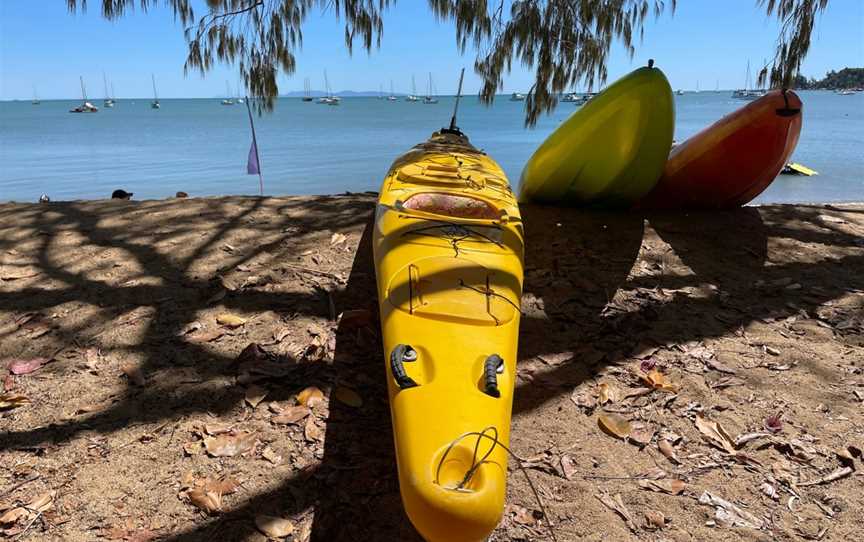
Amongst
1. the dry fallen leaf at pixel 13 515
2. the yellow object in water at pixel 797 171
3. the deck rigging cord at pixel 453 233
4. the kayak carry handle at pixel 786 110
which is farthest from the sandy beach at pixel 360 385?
the yellow object in water at pixel 797 171

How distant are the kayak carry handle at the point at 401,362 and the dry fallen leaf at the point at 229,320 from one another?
53.9 inches

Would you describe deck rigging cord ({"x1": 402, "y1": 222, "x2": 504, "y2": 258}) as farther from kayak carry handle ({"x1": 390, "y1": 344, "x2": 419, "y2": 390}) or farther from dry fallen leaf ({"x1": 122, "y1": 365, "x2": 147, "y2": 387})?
dry fallen leaf ({"x1": 122, "y1": 365, "x2": 147, "y2": 387})

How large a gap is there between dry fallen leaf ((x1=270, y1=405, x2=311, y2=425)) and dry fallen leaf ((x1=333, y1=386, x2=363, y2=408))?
0.16 meters

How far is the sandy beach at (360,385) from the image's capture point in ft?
6.19

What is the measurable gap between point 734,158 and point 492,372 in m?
3.95

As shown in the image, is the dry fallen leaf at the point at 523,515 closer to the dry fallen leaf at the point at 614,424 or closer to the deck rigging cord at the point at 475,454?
the deck rigging cord at the point at 475,454

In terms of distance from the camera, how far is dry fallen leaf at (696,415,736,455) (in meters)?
2.22

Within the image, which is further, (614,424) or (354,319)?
(354,319)

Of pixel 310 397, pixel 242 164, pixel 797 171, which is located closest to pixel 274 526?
pixel 310 397

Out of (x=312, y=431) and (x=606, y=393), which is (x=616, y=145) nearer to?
(x=606, y=393)

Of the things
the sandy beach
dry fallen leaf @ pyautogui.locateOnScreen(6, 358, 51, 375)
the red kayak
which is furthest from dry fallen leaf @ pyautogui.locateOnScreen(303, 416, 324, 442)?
the red kayak

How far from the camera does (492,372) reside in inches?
72.7

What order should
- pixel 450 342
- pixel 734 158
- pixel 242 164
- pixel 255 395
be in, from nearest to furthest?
pixel 450 342
pixel 255 395
pixel 734 158
pixel 242 164

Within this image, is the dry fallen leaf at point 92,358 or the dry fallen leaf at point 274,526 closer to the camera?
the dry fallen leaf at point 274,526
